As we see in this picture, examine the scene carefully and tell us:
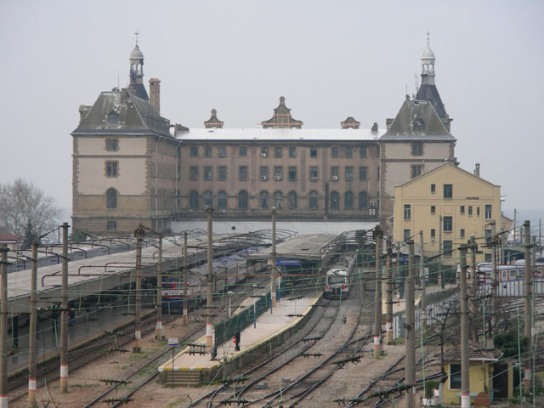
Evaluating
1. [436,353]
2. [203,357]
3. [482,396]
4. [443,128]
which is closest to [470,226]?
[443,128]

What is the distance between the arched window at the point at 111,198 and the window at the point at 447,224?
32153mm

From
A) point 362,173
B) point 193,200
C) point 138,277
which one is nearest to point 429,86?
point 362,173

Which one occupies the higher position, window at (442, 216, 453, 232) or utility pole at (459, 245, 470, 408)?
window at (442, 216, 453, 232)

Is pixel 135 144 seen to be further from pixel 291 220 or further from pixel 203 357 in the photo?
pixel 203 357

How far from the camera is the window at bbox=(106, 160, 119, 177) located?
320 feet

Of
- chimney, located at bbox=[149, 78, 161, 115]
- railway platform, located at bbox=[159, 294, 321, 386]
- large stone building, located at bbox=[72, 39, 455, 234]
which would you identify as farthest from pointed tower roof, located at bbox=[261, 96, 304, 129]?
railway platform, located at bbox=[159, 294, 321, 386]

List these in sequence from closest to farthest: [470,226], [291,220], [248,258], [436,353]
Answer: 1. [436,353]
2. [248,258]
3. [470,226]
4. [291,220]

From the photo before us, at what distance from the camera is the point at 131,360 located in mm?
39750

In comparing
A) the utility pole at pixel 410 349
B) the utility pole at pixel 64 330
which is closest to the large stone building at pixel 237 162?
the utility pole at pixel 64 330

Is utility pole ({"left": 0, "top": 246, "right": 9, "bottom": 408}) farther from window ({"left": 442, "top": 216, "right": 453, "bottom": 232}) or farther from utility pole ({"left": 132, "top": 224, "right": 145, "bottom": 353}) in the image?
window ({"left": 442, "top": 216, "right": 453, "bottom": 232})

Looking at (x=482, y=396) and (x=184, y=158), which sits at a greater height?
(x=184, y=158)

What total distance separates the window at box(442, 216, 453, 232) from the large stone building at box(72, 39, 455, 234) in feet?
71.1

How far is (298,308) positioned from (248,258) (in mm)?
6014

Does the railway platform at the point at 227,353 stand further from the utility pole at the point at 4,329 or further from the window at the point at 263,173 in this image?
the window at the point at 263,173
